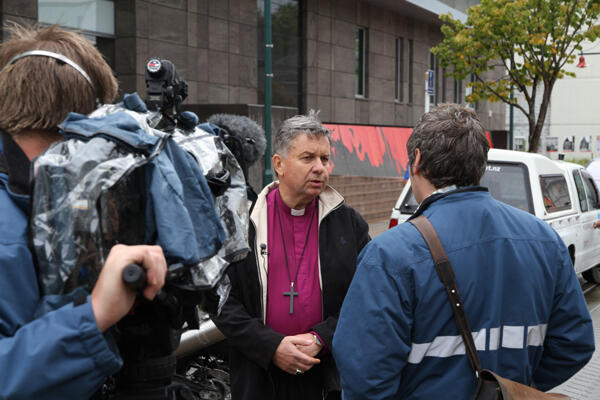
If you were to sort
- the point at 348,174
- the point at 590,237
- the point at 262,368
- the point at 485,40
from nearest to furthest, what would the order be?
the point at 262,368 < the point at 590,237 < the point at 348,174 < the point at 485,40

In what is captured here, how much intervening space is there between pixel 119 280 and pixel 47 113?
0.45 meters

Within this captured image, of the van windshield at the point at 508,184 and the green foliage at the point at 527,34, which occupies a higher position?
the green foliage at the point at 527,34

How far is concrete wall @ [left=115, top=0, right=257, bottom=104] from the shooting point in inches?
533

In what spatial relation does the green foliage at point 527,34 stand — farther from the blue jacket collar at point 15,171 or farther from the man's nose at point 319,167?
the blue jacket collar at point 15,171

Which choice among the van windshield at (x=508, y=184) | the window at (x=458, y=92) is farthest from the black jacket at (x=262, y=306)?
the window at (x=458, y=92)

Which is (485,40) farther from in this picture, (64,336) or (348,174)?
(64,336)

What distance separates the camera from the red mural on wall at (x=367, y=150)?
16.8 meters

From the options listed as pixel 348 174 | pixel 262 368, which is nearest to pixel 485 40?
pixel 348 174

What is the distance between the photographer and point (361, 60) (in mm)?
22078

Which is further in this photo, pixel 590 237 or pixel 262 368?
pixel 590 237

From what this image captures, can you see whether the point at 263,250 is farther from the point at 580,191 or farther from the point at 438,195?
the point at 580,191

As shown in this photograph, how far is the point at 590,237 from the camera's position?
942 centimetres

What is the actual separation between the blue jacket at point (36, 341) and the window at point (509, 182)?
6.79 metres

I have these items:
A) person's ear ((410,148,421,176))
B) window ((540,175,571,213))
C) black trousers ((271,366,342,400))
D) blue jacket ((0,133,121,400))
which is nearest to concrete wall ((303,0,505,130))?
window ((540,175,571,213))
